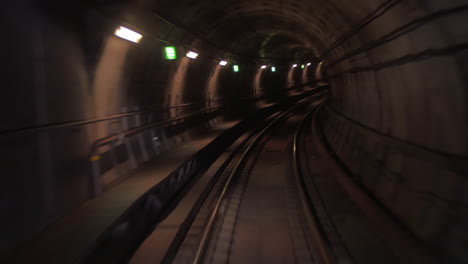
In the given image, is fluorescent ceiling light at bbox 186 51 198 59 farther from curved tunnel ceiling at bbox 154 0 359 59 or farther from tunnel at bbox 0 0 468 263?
tunnel at bbox 0 0 468 263

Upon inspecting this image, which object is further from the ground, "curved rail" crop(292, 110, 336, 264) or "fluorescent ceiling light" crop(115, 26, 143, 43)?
"fluorescent ceiling light" crop(115, 26, 143, 43)

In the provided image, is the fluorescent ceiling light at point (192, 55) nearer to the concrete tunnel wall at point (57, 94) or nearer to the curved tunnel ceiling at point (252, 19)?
the curved tunnel ceiling at point (252, 19)

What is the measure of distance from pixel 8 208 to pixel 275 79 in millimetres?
27754

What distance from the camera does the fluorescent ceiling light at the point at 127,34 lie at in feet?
23.1

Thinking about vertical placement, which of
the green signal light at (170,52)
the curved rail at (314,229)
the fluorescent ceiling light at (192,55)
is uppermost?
the fluorescent ceiling light at (192,55)

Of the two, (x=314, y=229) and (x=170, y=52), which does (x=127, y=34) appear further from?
(x=314, y=229)

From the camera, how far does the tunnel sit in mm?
4145

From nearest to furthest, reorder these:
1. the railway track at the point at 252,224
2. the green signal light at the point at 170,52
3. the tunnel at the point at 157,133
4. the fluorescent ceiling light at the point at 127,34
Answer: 1. the tunnel at the point at 157,133
2. the railway track at the point at 252,224
3. the fluorescent ceiling light at the point at 127,34
4. the green signal light at the point at 170,52

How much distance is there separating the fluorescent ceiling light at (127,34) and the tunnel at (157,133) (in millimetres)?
53

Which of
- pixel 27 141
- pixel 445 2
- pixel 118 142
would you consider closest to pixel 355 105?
pixel 445 2

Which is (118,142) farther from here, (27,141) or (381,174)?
(381,174)

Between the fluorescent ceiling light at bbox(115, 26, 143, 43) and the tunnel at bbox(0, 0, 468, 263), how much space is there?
53 millimetres

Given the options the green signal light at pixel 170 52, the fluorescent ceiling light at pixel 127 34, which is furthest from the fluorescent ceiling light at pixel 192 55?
the fluorescent ceiling light at pixel 127 34

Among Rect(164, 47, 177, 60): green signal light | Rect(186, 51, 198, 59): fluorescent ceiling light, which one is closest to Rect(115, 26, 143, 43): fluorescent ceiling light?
Rect(164, 47, 177, 60): green signal light
